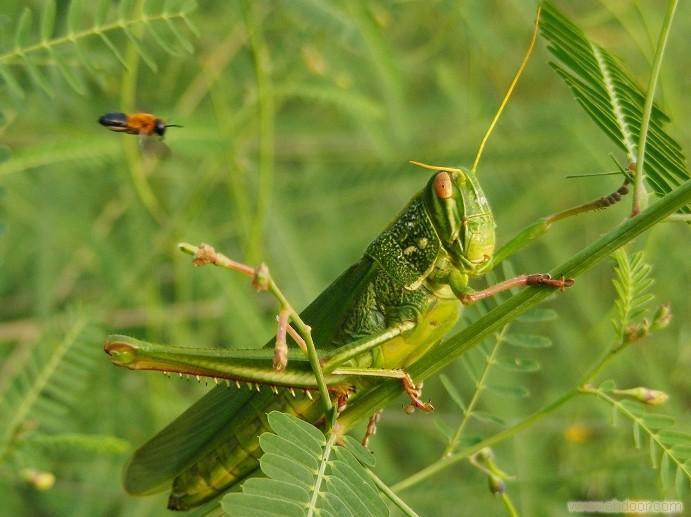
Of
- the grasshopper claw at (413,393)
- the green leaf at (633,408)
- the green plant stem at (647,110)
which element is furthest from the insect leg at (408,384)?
the green plant stem at (647,110)

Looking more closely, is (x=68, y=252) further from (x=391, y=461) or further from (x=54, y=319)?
(x=391, y=461)

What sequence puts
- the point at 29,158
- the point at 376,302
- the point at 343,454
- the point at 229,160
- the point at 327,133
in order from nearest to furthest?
1. the point at 343,454
2. the point at 376,302
3. the point at 29,158
4. the point at 229,160
5. the point at 327,133

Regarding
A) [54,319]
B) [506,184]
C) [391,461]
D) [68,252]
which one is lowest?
[391,461]

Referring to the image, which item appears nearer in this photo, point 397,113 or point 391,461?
point 397,113

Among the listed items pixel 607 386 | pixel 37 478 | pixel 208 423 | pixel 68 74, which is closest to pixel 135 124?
pixel 68 74

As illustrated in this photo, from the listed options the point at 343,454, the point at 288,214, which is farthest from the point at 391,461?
the point at 343,454

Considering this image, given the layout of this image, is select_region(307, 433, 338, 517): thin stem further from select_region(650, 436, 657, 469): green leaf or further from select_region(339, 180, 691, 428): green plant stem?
select_region(650, 436, 657, 469): green leaf
